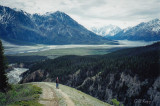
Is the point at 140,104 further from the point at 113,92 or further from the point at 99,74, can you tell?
the point at 99,74

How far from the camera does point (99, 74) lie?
417 ft

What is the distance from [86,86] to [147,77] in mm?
49667

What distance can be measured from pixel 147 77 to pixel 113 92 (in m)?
26.0

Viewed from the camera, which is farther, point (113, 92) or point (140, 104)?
point (113, 92)

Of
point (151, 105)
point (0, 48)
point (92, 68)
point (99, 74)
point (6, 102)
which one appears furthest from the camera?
point (92, 68)

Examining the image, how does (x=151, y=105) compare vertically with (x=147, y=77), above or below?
below

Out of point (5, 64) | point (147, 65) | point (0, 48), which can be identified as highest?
point (0, 48)

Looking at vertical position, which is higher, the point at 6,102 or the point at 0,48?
the point at 0,48

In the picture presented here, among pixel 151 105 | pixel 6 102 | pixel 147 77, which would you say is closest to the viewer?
pixel 6 102

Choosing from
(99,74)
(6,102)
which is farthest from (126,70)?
(6,102)

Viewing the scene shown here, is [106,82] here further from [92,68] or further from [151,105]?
[151,105]

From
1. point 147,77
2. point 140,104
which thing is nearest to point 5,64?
point 140,104

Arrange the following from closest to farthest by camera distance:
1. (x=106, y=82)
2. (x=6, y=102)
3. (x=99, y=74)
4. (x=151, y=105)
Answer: (x=6, y=102)
(x=151, y=105)
(x=106, y=82)
(x=99, y=74)

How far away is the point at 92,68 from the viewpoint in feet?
479
